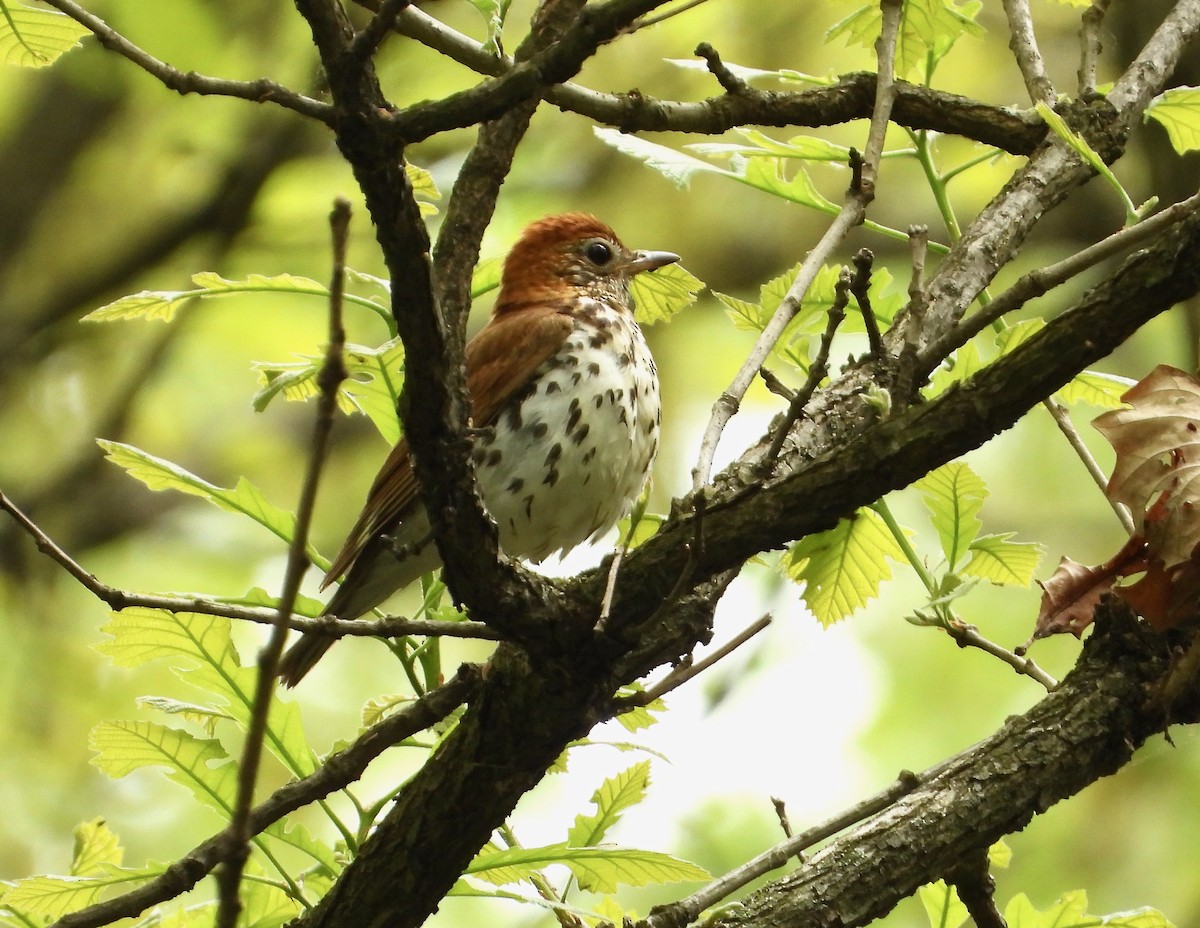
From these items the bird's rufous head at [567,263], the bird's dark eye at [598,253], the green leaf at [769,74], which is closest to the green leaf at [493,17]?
the green leaf at [769,74]

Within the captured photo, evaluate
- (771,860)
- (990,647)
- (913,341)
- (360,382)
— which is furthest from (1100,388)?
(360,382)

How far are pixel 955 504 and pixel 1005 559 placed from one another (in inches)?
6.8

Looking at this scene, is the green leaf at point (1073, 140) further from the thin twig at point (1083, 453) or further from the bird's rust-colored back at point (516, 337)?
the bird's rust-colored back at point (516, 337)

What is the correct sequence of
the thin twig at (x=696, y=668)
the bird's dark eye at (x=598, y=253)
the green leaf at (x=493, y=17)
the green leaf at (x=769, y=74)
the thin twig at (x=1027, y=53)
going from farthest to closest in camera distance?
the bird's dark eye at (x=598, y=253) < the thin twig at (x=1027, y=53) < the green leaf at (x=769, y=74) < the green leaf at (x=493, y=17) < the thin twig at (x=696, y=668)

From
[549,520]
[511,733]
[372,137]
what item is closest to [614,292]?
[549,520]

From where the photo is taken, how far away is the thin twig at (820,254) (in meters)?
2.46

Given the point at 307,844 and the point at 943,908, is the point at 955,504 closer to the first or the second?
the point at 943,908

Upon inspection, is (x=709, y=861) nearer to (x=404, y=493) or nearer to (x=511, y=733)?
(x=404, y=493)

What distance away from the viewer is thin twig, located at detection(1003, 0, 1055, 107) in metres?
3.55

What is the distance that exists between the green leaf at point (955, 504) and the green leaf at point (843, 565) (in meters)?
0.13

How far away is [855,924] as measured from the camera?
2908mm

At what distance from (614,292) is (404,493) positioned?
1.27 meters

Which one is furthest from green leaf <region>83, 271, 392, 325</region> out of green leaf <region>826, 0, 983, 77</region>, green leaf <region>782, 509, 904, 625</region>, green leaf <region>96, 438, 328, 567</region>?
green leaf <region>826, 0, 983, 77</region>

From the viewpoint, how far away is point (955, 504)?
3.04 metres
